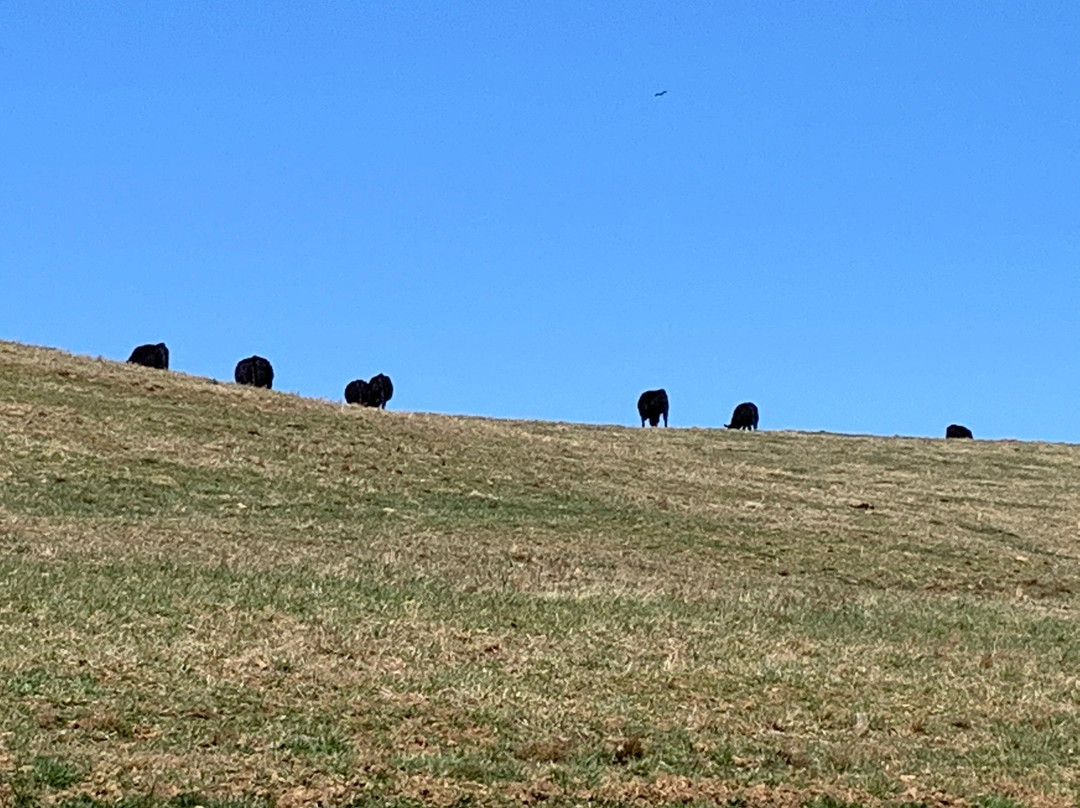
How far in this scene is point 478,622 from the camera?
705 inches

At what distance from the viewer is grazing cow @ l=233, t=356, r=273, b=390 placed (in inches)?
2378

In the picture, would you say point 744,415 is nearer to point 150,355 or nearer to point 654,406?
point 654,406

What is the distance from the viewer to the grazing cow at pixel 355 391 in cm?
6145

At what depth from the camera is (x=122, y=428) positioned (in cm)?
3294

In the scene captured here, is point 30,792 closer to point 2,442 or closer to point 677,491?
point 2,442

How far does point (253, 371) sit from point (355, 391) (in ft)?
14.9

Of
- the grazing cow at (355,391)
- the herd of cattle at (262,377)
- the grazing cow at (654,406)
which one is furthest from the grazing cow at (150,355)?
the grazing cow at (654,406)

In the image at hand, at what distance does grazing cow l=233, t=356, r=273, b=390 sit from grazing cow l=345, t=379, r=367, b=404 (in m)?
3.30

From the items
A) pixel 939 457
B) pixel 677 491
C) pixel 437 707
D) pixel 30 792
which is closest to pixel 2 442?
pixel 677 491

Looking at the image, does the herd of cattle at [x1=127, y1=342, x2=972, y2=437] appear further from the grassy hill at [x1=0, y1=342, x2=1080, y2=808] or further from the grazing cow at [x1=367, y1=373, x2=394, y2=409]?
the grassy hill at [x1=0, y1=342, x2=1080, y2=808]

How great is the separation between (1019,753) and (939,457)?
39.1 meters

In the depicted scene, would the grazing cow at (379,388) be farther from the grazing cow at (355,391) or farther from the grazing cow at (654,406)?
the grazing cow at (654,406)

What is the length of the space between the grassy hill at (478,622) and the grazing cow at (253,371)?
20.7m

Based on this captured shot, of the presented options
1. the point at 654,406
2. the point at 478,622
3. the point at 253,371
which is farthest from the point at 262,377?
A: the point at 478,622
